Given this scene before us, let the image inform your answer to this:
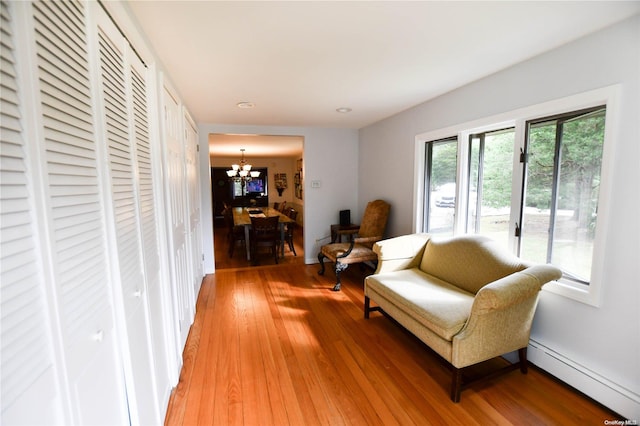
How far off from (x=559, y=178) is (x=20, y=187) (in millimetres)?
2697

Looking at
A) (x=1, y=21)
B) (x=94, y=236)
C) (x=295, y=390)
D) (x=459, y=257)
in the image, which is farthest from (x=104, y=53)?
(x=459, y=257)

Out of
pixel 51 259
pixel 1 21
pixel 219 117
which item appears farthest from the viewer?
pixel 219 117

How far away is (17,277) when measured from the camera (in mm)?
590

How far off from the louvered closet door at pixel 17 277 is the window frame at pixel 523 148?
2519mm

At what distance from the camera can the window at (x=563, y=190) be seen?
180cm

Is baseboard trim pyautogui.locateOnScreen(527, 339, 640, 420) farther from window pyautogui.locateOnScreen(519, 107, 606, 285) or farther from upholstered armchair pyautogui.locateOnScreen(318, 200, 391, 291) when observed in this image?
upholstered armchair pyautogui.locateOnScreen(318, 200, 391, 291)

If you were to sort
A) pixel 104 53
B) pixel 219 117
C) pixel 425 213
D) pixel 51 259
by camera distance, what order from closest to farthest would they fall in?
pixel 51 259 < pixel 104 53 < pixel 425 213 < pixel 219 117

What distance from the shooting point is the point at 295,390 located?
1.86 metres

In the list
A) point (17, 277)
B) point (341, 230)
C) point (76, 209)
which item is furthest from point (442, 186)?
point (17, 277)

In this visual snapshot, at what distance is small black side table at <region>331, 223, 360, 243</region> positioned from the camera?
14.1 feet

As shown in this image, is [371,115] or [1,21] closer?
[1,21]

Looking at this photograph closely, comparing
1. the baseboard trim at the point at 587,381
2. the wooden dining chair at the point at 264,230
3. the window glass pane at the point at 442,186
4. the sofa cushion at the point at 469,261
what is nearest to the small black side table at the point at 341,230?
the wooden dining chair at the point at 264,230

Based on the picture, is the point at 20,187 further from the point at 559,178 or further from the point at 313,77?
the point at 559,178

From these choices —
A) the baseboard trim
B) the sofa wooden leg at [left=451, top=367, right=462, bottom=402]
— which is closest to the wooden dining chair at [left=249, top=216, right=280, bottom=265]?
the sofa wooden leg at [left=451, top=367, right=462, bottom=402]
